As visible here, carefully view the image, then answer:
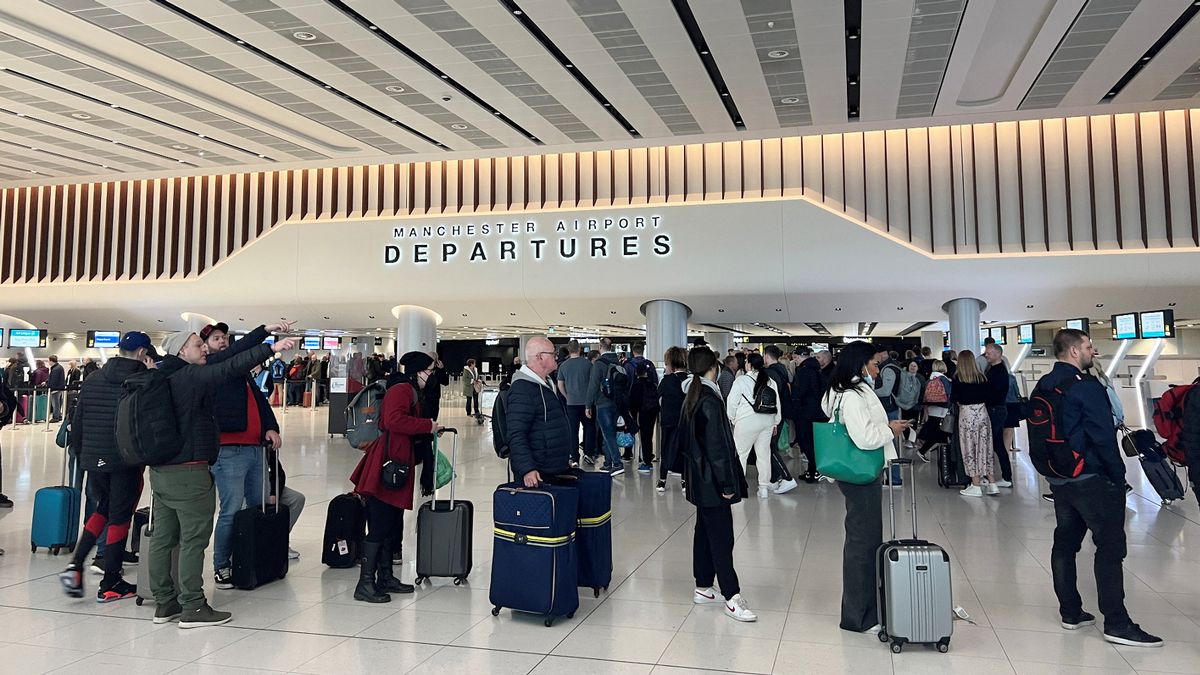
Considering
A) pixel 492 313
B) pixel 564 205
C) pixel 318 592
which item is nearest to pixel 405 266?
pixel 492 313

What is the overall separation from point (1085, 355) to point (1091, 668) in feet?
4.71

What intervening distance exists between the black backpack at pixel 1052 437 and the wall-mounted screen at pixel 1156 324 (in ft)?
40.0

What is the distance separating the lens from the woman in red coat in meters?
4.36

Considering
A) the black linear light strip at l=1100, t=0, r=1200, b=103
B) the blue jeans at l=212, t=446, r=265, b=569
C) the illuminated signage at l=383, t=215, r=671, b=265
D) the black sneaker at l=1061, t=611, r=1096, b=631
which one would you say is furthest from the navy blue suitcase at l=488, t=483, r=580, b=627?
the illuminated signage at l=383, t=215, r=671, b=265

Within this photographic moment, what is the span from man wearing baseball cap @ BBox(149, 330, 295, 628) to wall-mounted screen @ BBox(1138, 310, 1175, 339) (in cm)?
1471

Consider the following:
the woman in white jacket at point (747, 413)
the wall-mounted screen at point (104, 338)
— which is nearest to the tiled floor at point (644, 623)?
the woman in white jacket at point (747, 413)

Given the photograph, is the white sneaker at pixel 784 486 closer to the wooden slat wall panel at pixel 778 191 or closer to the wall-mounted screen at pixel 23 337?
the wooden slat wall panel at pixel 778 191

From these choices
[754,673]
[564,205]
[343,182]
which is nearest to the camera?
[754,673]

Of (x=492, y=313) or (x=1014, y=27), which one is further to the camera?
(x=492, y=313)

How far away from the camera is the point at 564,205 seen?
56.5ft

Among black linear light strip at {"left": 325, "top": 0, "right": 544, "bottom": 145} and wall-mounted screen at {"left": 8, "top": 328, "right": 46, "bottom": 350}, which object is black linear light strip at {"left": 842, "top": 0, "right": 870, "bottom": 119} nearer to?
black linear light strip at {"left": 325, "top": 0, "right": 544, "bottom": 145}

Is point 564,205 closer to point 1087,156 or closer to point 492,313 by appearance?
point 492,313

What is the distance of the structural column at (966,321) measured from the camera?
16016mm

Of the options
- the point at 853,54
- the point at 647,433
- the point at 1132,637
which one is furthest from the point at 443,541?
the point at 853,54
